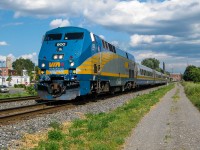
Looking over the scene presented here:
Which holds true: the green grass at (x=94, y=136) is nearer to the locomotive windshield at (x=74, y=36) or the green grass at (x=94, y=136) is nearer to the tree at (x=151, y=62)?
the locomotive windshield at (x=74, y=36)

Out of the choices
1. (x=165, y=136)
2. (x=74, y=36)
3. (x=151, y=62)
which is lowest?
(x=165, y=136)

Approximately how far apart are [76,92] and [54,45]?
321cm

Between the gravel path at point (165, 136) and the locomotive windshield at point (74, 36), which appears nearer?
the gravel path at point (165, 136)

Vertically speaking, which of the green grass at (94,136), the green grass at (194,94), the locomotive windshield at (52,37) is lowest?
the green grass at (94,136)

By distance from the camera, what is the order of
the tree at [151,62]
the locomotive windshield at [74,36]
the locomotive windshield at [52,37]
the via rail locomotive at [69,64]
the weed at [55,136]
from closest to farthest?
the weed at [55,136] < the via rail locomotive at [69,64] < the locomotive windshield at [74,36] < the locomotive windshield at [52,37] < the tree at [151,62]

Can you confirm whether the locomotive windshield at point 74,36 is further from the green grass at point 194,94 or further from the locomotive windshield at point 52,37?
the green grass at point 194,94

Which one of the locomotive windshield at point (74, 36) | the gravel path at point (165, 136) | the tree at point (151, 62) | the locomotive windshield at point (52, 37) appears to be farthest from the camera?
the tree at point (151, 62)

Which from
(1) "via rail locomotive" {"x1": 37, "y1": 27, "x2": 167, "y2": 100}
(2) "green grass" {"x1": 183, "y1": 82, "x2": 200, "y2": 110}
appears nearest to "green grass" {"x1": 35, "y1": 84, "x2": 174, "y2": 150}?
(1) "via rail locomotive" {"x1": 37, "y1": 27, "x2": 167, "y2": 100}

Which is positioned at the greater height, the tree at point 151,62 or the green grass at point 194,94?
the tree at point 151,62

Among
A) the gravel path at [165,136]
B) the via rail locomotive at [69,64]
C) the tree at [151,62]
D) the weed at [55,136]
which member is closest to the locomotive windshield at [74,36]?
the via rail locomotive at [69,64]

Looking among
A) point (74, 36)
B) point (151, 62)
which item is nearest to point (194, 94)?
point (74, 36)

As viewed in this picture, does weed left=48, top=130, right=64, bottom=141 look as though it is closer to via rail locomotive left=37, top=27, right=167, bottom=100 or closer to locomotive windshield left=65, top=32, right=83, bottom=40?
via rail locomotive left=37, top=27, right=167, bottom=100

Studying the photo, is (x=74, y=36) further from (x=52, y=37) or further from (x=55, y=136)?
(x=55, y=136)

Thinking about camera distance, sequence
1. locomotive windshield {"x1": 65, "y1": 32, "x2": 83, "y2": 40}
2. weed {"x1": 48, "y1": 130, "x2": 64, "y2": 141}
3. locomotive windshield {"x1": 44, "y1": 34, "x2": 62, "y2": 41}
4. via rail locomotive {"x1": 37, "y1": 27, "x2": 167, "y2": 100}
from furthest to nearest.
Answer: locomotive windshield {"x1": 44, "y1": 34, "x2": 62, "y2": 41}, locomotive windshield {"x1": 65, "y1": 32, "x2": 83, "y2": 40}, via rail locomotive {"x1": 37, "y1": 27, "x2": 167, "y2": 100}, weed {"x1": 48, "y1": 130, "x2": 64, "y2": 141}
